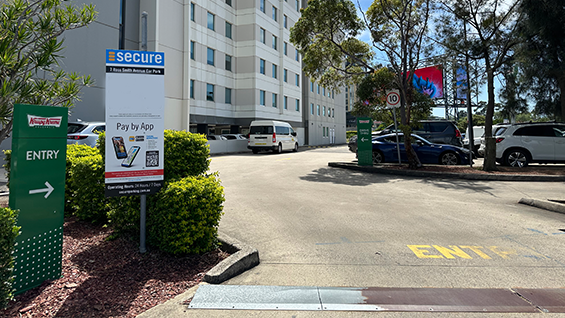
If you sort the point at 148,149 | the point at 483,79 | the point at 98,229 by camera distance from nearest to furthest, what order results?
the point at 148,149 < the point at 98,229 < the point at 483,79

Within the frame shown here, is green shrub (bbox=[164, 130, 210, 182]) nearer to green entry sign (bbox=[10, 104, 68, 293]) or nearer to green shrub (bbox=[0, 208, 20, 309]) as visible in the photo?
green entry sign (bbox=[10, 104, 68, 293])

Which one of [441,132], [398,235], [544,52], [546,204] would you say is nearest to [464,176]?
[546,204]

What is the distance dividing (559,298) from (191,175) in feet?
14.0

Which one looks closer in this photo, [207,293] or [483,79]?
[207,293]

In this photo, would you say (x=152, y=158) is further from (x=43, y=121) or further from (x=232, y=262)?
(x=232, y=262)

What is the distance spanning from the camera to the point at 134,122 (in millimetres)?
4004

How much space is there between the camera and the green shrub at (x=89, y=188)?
520 centimetres

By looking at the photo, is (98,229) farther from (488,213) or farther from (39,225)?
(488,213)

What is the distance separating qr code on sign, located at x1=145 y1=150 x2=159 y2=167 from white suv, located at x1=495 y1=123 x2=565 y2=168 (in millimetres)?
13922

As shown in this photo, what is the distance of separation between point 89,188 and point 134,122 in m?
1.98

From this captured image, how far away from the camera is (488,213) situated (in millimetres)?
6930

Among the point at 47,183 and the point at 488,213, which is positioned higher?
the point at 47,183

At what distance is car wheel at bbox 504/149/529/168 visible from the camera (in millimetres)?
13664

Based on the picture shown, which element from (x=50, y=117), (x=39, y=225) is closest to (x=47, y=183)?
(x=39, y=225)
